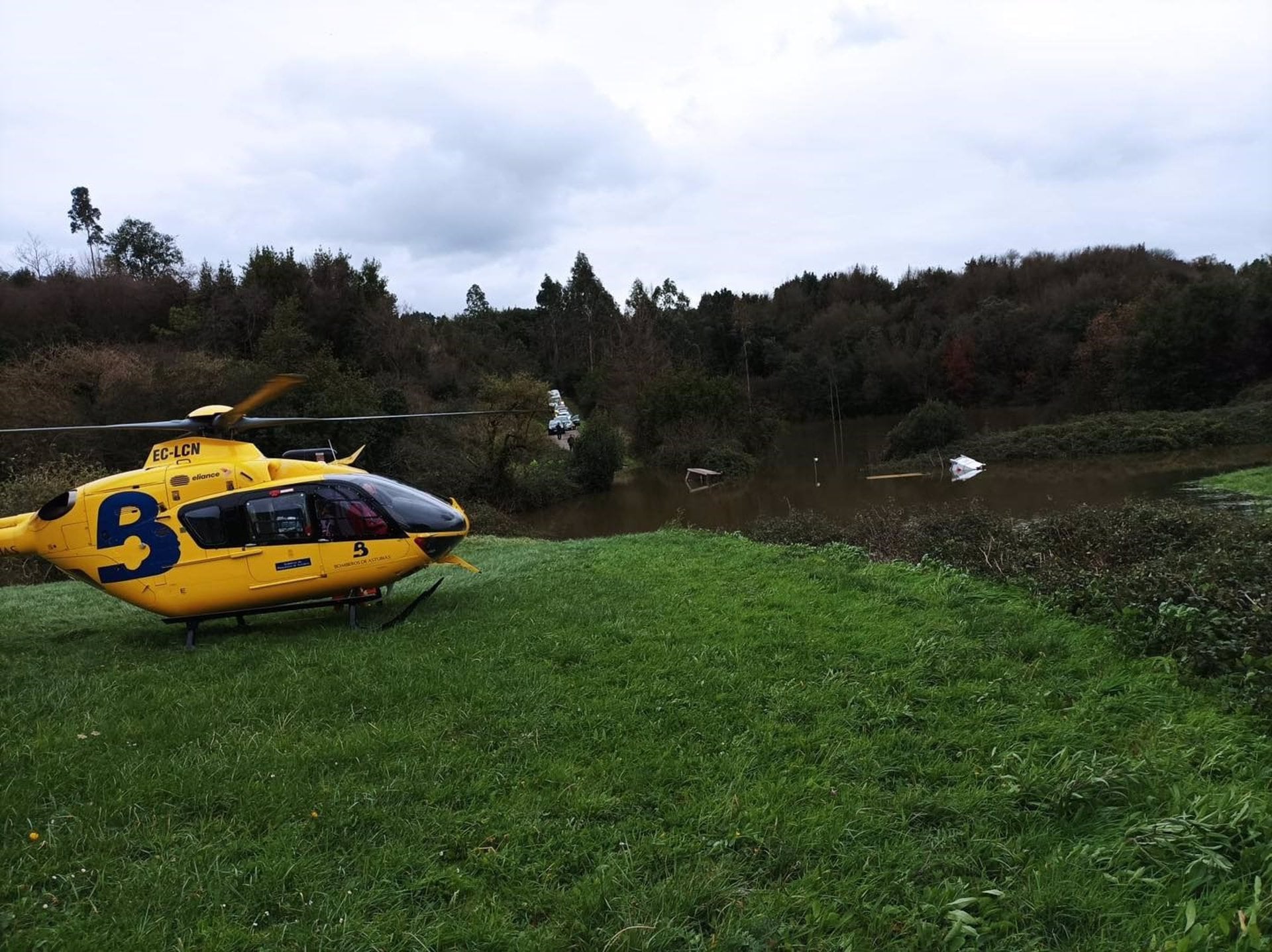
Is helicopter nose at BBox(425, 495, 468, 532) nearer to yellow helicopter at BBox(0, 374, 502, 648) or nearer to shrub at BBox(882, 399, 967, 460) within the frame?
yellow helicopter at BBox(0, 374, 502, 648)

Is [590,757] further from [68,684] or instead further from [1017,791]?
[68,684]

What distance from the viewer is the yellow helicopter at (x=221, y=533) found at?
6.59 meters

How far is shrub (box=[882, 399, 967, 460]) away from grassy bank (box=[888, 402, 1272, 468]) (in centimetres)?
64

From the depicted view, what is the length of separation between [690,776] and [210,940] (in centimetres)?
214

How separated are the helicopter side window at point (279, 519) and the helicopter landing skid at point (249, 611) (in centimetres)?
65

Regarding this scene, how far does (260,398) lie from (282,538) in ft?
4.29

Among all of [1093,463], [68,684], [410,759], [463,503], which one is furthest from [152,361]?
[1093,463]

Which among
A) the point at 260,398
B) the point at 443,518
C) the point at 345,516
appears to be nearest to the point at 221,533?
the point at 345,516

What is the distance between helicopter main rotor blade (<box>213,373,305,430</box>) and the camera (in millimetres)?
5992

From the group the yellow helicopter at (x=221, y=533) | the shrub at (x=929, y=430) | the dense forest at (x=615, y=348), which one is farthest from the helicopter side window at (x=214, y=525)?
the shrub at (x=929, y=430)

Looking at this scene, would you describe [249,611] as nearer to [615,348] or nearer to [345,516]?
[345,516]

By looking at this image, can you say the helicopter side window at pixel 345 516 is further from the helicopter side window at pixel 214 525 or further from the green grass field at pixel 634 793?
the green grass field at pixel 634 793

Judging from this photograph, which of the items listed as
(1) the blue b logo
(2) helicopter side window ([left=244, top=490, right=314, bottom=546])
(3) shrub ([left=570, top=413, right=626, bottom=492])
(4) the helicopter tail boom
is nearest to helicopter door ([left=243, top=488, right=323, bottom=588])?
(2) helicopter side window ([left=244, top=490, right=314, bottom=546])

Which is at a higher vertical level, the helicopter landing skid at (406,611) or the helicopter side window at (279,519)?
the helicopter side window at (279,519)
